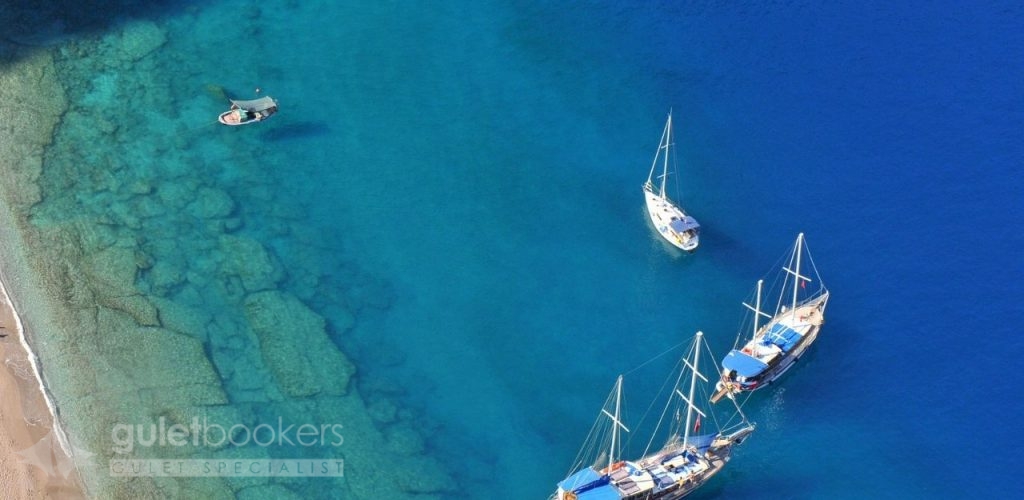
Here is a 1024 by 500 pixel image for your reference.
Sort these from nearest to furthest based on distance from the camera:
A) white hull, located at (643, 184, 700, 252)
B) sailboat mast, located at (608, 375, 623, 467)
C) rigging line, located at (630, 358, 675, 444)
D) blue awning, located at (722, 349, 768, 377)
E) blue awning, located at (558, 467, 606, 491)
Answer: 1. blue awning, located at (558, 467, 606, 491)
2. sailboat mast, located at (608, 375, 623, 467)
3. rigging line, located at (630, 358, 675, 444)
4. blue awning, located at (722, 349, 768, 377)
5. white hull, located at (643, 184, 700, 252)

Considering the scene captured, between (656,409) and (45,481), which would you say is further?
(656,409)

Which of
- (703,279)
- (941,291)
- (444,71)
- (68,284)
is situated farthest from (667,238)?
(68,284)

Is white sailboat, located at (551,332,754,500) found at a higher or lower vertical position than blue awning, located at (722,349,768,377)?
lower

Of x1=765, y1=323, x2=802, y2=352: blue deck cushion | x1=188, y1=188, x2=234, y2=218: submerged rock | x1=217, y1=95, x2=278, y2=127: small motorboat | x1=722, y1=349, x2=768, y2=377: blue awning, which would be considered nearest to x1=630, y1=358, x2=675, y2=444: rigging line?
x1=722, y1=349, x2=768, y2=377: blue awning

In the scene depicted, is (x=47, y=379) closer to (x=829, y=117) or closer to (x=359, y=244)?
(x=359, y=244)

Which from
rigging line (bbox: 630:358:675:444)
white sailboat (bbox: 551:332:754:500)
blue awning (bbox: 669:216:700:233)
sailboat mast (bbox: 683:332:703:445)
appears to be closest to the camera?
white sailboat (bbox: 551:332:754:500)

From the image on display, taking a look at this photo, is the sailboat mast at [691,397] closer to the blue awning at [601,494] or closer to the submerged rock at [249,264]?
the blue awning at [601,494]

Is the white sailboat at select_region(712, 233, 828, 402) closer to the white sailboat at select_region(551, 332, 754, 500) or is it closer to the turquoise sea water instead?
the turquoise sea water
